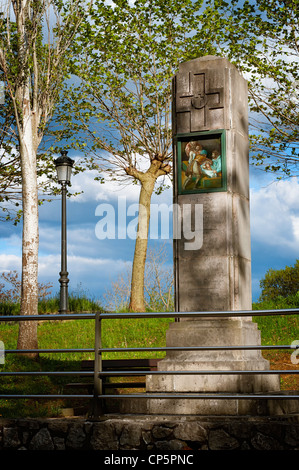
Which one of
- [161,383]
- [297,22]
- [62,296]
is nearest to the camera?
[161,383]

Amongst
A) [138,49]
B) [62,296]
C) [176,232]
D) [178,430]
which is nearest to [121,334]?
[62,296]

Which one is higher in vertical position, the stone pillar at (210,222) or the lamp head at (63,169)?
the lamp head at (63,169)

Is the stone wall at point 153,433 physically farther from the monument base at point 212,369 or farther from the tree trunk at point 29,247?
the tree trunk at point 29,247

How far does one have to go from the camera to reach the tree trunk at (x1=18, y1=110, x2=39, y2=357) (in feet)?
46.2

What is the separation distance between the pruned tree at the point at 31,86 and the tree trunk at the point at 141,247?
5891 mm

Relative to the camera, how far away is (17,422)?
7324 millimetres

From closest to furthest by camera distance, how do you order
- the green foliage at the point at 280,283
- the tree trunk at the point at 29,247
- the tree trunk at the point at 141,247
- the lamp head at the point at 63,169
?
the tree trunk at the point at 29,247
the lamp head at the point at 63,169
the tree trunk at the point at 141,247
the green foliage at the point at 280,283

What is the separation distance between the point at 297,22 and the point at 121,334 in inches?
438

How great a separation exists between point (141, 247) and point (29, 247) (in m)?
6.96

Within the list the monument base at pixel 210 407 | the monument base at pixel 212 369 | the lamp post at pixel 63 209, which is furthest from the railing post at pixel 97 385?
the lamp post at pixel 63 209

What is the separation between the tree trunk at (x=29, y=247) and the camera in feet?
46.2

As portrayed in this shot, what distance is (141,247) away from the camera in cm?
2109

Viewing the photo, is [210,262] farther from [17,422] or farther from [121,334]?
[121,334]

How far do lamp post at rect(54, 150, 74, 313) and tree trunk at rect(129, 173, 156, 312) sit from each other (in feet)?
12.6
